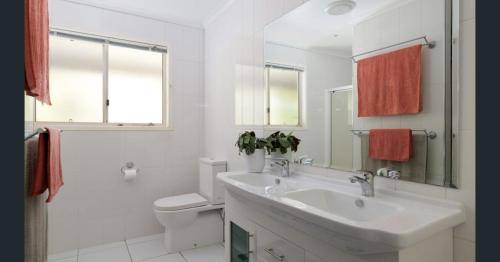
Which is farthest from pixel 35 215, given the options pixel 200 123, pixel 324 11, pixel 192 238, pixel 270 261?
pixel 200 123

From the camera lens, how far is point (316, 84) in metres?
1.76

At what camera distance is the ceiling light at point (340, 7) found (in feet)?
4.88

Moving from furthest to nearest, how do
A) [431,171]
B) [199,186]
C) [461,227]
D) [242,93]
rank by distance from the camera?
[199,186] → [242,93] → [431,171] → [461,227]

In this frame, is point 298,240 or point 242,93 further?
point 242,93

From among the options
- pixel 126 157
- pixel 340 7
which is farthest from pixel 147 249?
pixel 340 7

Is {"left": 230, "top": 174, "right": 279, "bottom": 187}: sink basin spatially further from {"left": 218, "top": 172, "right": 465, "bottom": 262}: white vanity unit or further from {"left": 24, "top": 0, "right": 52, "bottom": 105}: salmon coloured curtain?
{"left": 24, "top": 0, "right": 52, "bottom": 105}: salmon coloured curtain

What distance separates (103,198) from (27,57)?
6.69 ft

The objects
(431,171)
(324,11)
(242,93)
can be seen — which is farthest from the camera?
(242,93)

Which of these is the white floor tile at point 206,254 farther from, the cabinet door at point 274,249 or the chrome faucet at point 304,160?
the chrome faucet at point 304,160

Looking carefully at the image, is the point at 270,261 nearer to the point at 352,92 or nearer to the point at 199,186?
the point at 352,92

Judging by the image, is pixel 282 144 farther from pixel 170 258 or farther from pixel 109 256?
pixel 109 256

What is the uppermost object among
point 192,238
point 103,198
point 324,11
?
point 324,11

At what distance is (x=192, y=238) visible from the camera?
8.48ft

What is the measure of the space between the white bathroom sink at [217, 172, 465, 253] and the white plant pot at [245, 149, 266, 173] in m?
0.33
